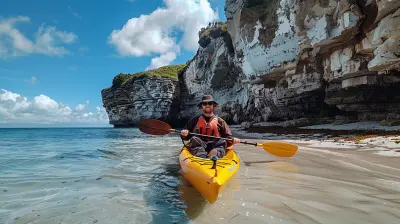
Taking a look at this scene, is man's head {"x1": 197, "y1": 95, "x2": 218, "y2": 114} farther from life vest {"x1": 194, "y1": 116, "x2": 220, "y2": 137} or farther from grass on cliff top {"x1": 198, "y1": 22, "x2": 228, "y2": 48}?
grass on cliff top {"x1": 198, "y1": 22, "x2": 228, "y2": 48}

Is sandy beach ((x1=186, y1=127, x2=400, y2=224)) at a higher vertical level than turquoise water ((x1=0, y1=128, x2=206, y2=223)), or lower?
higher

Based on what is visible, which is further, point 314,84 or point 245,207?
point 314,84

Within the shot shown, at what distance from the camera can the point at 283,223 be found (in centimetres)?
256

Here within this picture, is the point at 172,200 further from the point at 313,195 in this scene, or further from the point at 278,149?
the point at 278,149

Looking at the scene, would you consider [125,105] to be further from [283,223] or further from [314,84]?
[283,223]

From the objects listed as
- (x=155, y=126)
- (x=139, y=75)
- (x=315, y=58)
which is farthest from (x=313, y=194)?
(x=139, y=75)

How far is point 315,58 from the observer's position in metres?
16.5

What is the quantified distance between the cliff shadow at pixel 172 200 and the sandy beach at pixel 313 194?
179mm

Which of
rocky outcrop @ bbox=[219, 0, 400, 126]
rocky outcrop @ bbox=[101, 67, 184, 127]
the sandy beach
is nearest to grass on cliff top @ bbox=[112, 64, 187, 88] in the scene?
rocky outcrop @ bbox=[101, 67, 184, 127]

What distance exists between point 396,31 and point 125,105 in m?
43.5

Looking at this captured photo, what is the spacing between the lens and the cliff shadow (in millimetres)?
2963

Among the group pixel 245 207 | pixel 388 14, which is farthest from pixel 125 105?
pixel 245 207

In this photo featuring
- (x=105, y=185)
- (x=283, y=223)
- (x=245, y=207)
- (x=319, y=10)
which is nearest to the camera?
(x=283, y=223)

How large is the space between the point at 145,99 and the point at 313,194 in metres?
41.3
